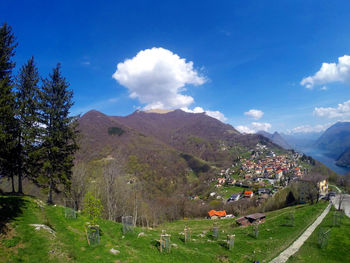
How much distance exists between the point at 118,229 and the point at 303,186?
69.4 metres

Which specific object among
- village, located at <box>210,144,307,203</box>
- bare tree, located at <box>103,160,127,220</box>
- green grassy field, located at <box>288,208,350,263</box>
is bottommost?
village, located at <box>210,144,307,203</box>

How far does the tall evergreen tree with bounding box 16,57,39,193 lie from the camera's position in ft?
65.5

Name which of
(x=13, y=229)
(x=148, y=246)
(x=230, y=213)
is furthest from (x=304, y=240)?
(x=230, y=213)

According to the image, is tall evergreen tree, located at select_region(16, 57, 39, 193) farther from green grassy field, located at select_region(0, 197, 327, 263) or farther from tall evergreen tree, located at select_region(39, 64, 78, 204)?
green grassy field, located at select_region(0, 197, 327, 263)

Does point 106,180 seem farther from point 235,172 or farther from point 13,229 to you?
point 235,172

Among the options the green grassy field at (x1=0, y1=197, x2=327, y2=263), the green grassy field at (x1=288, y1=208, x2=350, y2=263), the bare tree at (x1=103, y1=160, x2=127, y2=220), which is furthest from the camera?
the bare tree at (x1=103, y1=160, x2=127, y2=220)

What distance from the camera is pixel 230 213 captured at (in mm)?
77125

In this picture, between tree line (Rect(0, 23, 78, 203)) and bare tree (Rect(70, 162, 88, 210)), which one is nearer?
tree line (Rect(0, 23, 78, 203))

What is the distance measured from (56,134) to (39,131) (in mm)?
1731

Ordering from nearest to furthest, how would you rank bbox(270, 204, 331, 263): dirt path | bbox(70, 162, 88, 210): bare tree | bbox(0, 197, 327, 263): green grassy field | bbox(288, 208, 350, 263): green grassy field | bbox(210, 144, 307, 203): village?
bbox(0, 197, 327, 263): green grassy field < bbox(270, 204, 331, 263): dirt path < bbox(288, 208, 350, 263): green grassy field < bbox(70, 162, 88, 210): bare tree < bbox(210, 144, 307, 203): village

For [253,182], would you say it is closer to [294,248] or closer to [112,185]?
[294,248]

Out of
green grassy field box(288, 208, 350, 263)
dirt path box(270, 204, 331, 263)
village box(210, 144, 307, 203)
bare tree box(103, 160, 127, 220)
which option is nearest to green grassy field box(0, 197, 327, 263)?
dirt path box(270, 204, 331, 263)

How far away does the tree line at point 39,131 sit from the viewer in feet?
64.5

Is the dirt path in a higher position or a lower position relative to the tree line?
lower
